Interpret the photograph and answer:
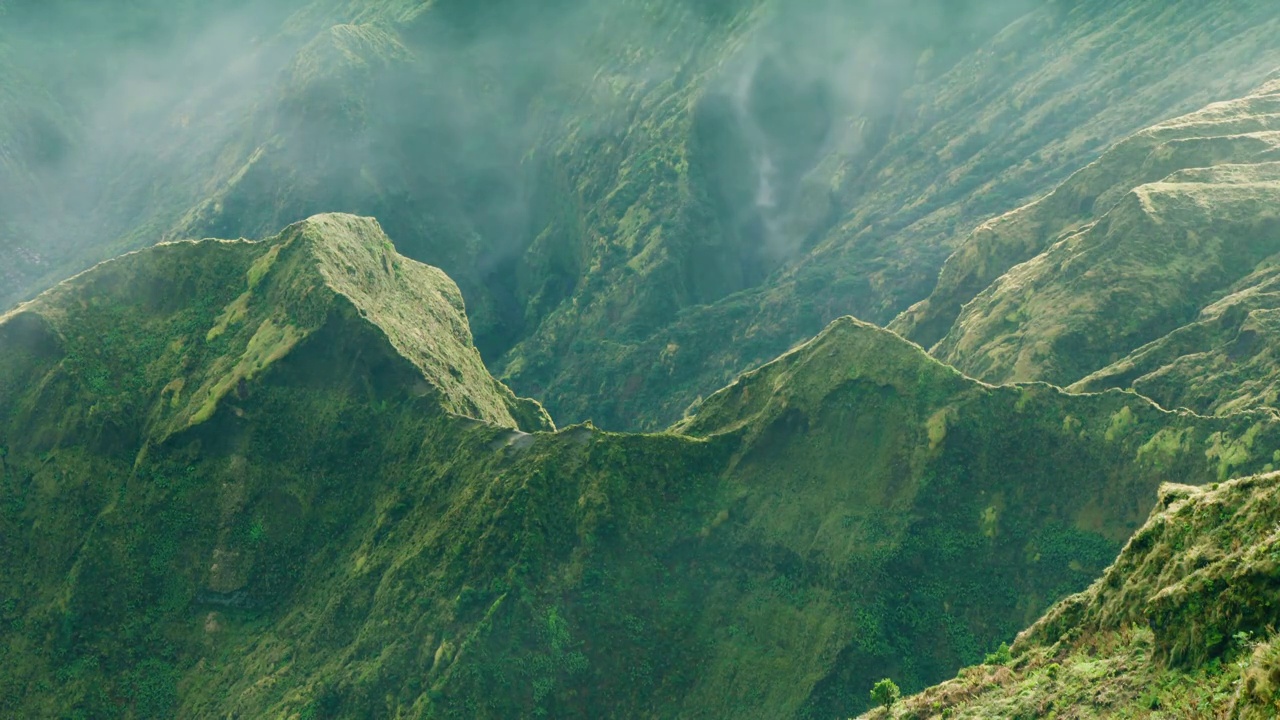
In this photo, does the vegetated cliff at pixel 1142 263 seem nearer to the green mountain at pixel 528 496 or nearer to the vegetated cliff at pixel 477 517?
the green mountain at pixel 528 496

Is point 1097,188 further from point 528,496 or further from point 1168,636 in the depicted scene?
point 1168,636

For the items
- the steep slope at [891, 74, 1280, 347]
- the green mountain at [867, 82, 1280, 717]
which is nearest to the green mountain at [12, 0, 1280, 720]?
the green mountain at [867, 82, 1280, 717]

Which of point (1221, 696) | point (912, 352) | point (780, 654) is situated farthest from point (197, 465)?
point (1221, 696)

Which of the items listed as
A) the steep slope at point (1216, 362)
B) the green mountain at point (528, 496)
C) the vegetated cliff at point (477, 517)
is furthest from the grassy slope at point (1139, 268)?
the vegetated cliff at point (477, 517)

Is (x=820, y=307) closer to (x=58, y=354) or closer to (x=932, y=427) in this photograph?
(x=932, y=427)

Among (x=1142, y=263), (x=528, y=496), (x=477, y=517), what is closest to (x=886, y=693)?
(x=528, y=496)

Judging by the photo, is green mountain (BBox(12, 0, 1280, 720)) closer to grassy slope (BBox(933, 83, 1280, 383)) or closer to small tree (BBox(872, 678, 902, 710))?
grassy slope (BBox(933, 83, 1280, 383))
